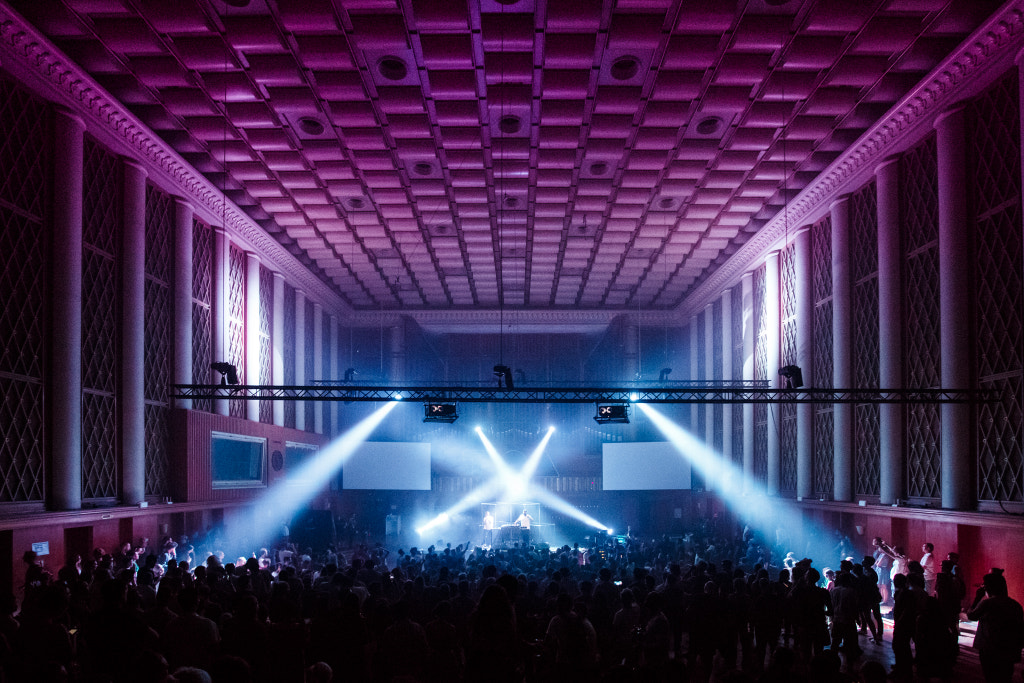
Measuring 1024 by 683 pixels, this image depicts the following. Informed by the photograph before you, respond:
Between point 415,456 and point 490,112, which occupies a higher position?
point 490,112

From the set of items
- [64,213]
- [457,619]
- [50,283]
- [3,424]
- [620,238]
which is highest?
[620,238]

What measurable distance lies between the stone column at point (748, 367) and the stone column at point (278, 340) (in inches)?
521

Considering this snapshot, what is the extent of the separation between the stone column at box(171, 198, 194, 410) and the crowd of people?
426cm

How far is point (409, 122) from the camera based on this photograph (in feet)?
51.2

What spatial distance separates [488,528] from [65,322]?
20.8 meters

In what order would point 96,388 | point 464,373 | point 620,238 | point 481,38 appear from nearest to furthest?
point 481,38 < point 96,388 < point 620,238 < point 464,373

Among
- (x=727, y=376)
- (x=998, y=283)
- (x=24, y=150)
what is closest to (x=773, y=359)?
(x=727, y=376)

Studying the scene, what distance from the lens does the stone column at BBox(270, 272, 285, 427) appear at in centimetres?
2455

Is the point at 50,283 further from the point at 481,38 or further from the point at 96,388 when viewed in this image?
the point at 481,38

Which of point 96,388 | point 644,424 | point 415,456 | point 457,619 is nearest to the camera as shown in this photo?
point 457,619

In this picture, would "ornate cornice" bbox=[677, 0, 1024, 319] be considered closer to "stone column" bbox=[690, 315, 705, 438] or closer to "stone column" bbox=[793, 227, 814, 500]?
"stone column" bbox=[793, 227, 814, 500]

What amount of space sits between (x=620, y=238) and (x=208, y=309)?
1062 cm

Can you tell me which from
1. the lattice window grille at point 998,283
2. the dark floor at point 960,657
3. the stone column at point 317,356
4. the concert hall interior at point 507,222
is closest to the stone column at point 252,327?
the concert hall interior at point 507,222

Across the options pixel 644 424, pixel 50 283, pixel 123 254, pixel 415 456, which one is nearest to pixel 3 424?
pixel 50 283
